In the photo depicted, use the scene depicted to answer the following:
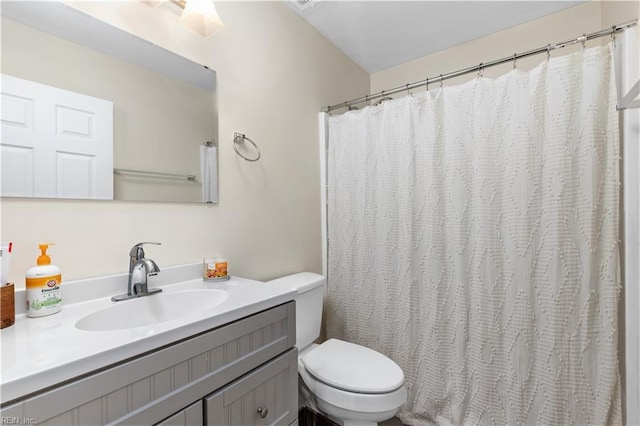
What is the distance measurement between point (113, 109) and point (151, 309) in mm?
724

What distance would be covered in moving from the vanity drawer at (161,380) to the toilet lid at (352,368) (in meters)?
0.43

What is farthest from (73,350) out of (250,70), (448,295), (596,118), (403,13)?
(403,13)

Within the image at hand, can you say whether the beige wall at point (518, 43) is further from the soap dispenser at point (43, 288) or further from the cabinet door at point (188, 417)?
the soap dispenser at point (43, 288)

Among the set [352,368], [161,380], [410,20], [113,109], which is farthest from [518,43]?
[161,380]

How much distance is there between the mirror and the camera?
0.87 metres

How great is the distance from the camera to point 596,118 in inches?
47.4

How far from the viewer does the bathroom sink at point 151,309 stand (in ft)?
2.90

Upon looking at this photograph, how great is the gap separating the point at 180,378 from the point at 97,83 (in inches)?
39.4

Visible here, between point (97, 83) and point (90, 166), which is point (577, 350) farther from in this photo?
point (97, 83)

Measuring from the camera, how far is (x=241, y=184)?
58.4 inches

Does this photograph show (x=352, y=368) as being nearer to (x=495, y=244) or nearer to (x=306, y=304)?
(x=306, y=304)

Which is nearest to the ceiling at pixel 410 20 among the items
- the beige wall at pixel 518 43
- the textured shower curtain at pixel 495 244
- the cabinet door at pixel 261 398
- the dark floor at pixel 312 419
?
the beige wall at pixel 518 43

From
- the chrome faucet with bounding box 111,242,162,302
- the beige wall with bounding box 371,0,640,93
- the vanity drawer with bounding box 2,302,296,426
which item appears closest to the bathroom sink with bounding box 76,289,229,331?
the chrome faucet with bounding box 111,242,162,302

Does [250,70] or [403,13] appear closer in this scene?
[250,70]
